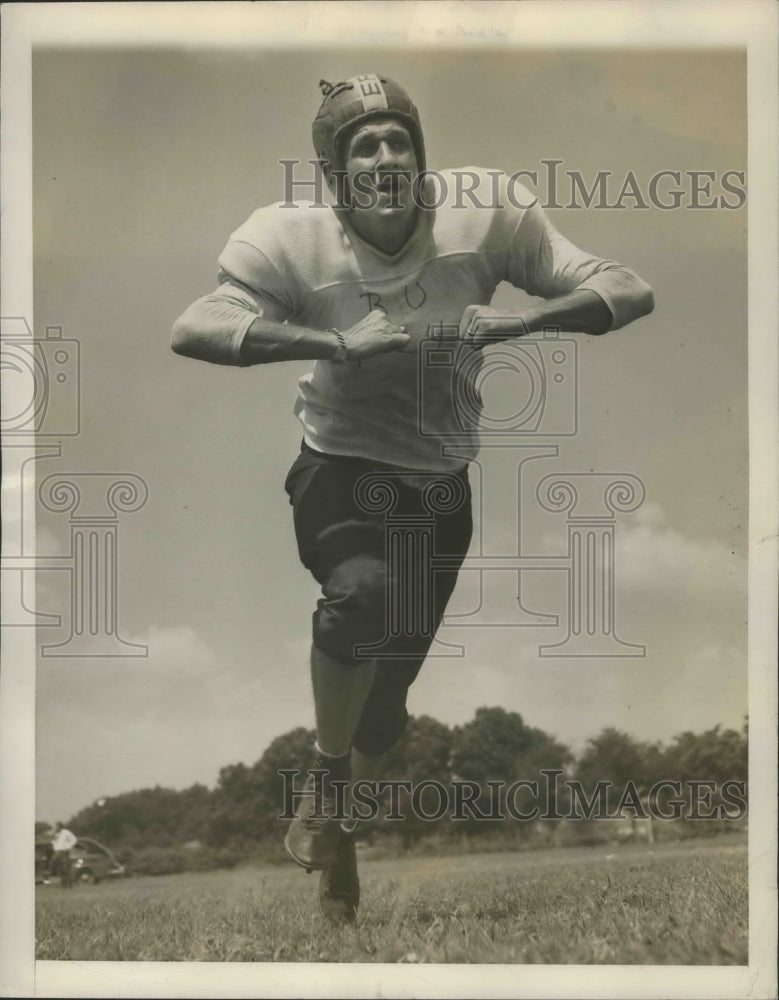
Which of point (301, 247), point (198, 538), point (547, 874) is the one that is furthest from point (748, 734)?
point (301, 247)

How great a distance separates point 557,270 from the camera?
13.4ft

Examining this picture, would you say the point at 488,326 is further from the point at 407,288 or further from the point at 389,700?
the point at 389,700

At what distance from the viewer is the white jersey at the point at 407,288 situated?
405 cm

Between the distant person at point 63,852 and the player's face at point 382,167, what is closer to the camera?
the player's face at point 382,167

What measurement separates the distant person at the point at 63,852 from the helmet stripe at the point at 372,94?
2765 millimetres

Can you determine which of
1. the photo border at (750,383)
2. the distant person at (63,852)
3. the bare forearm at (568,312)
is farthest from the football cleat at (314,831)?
the bare forearm at (568,312)

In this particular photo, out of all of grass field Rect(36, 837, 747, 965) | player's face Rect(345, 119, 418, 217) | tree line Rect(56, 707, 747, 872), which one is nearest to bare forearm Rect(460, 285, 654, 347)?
player's face Rect(345, 119, 418, 217)

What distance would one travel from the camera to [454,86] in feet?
13.5

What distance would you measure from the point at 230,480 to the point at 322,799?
46.4 inches

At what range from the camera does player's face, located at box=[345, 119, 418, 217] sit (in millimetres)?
4000

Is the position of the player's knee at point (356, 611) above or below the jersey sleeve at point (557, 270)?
below

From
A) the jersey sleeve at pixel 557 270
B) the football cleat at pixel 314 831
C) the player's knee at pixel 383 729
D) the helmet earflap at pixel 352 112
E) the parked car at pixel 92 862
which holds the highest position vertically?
the helmet earflap at pixel 352 112

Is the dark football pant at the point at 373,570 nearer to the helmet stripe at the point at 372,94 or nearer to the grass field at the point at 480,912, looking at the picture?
the grass field at the point at 480,912

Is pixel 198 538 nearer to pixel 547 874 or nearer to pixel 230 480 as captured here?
pixel 230 480
